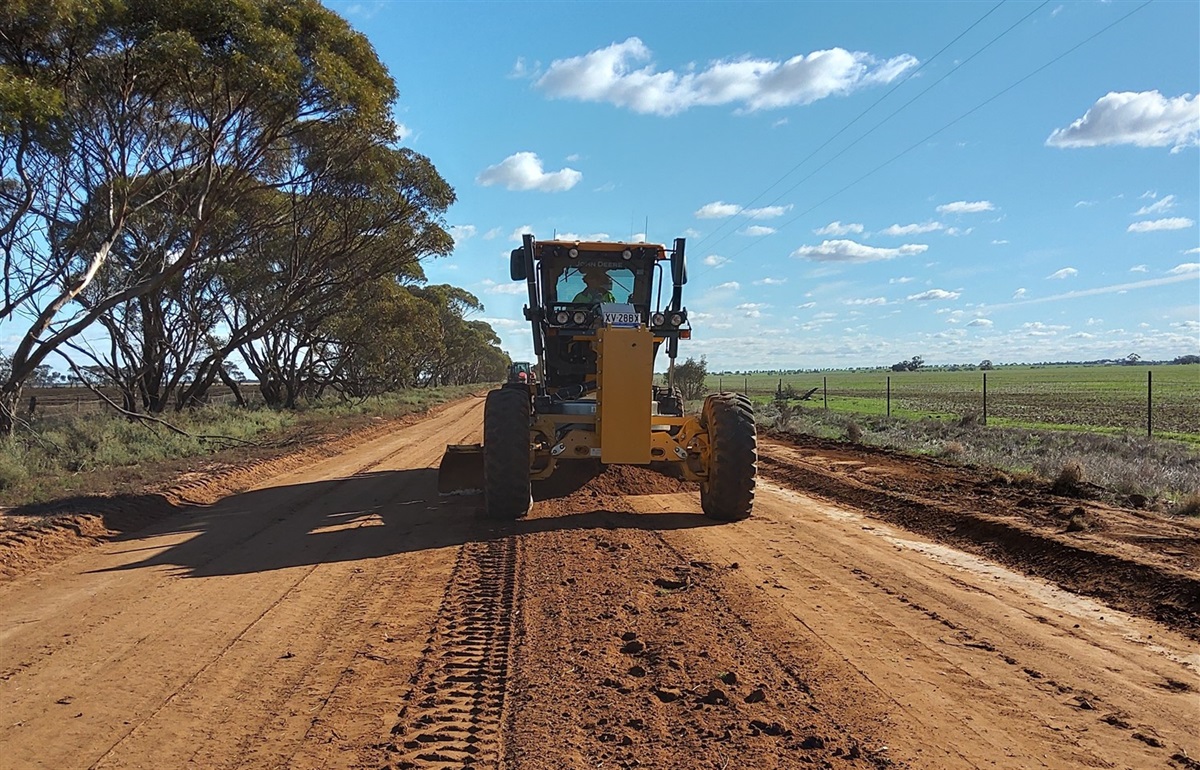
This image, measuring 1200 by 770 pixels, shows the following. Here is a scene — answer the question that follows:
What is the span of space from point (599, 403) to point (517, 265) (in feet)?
8.36

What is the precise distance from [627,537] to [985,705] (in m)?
4.20

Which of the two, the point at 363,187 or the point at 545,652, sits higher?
the point at 363,187

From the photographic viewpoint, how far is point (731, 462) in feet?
27.6

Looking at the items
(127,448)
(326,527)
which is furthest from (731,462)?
(127,448)

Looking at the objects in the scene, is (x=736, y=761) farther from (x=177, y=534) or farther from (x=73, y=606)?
(x=177, y=534)

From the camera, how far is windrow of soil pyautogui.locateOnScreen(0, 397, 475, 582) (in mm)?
7316

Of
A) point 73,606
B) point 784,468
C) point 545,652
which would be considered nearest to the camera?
point 545,652

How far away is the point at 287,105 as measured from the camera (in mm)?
15523

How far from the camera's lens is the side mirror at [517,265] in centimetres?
980

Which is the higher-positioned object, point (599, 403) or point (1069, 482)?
point (599, 403)

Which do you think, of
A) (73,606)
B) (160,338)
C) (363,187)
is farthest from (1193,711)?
(160,338)

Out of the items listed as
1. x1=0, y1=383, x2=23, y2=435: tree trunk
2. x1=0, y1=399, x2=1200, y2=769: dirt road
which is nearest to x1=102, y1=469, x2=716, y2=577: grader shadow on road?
x1=0, y1=399, x2=1200, y2=769: dirt road

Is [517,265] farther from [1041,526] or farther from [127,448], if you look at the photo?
[127,448]

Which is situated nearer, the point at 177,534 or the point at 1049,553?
the point at 1049,553
